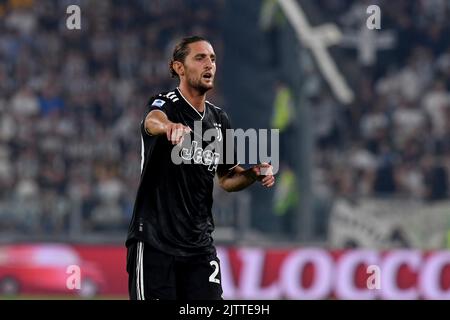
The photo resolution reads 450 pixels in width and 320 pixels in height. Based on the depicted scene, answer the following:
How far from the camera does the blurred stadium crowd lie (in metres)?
17.0

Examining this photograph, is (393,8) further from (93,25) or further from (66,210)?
(66,210)

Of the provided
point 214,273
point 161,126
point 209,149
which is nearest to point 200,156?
point 209,149

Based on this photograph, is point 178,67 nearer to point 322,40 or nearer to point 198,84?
point 198,84

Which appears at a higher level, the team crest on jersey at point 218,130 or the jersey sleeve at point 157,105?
the jersey sleeve at point 157,105

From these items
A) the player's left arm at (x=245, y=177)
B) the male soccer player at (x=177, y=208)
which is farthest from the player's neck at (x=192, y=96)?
the player's left arm at (x=245, y=177)

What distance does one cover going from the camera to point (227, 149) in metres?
7.70

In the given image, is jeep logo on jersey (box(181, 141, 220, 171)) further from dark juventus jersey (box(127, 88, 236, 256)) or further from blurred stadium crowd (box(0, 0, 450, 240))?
blurred stadium crowd (box(0, 0, 450, 240))

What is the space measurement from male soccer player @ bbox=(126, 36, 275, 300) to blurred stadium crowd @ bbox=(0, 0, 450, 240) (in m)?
8.91

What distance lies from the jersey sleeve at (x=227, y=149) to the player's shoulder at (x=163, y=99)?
407 mm

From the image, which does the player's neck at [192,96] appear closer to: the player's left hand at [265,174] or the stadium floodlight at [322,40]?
the player's left hand at [265,174]

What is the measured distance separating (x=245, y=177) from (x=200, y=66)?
792 mm

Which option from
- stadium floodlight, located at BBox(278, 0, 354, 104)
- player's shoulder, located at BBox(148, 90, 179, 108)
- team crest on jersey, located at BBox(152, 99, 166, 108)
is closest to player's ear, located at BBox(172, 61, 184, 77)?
player's shoulder, located at BBox(148, 90, 179, 108)

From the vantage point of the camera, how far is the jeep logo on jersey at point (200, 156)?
730 cm

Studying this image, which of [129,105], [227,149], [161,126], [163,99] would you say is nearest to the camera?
[161,126]
